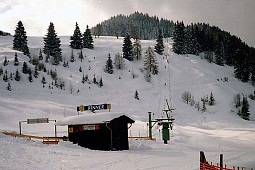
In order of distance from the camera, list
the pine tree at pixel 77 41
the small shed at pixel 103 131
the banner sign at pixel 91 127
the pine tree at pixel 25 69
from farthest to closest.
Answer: the pine tree at pixel 77 41, the pine tree at pixel 25 69, the banner sign at pixel 91 127, the small shed at pixel 103 131

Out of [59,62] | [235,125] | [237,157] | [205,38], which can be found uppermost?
[205,38]

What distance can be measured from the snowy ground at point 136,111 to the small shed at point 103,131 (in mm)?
1366

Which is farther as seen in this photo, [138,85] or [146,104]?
[138,85]

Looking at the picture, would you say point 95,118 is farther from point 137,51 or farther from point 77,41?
point 77,41

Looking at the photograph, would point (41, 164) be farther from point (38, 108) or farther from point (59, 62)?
point (59, 62)

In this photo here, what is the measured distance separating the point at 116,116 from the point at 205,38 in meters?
78.5

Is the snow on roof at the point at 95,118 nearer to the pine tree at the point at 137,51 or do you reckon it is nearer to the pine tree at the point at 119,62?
the pine tree at the point at 119,62

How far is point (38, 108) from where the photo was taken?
151 ft

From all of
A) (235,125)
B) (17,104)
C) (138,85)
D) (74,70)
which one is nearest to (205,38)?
(138,85)

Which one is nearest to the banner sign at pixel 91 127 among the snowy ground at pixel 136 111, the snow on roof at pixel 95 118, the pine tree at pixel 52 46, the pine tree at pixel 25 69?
the snow on roof at pixel 95 118

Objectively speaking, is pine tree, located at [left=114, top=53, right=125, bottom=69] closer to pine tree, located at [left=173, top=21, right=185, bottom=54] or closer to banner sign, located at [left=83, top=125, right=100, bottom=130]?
pine tree, located at [left=173, top=21, right=185, bottom=54]

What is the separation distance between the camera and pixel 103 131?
26.0 m

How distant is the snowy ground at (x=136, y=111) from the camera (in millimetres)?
18250

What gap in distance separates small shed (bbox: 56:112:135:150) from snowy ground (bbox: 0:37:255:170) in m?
1.37
